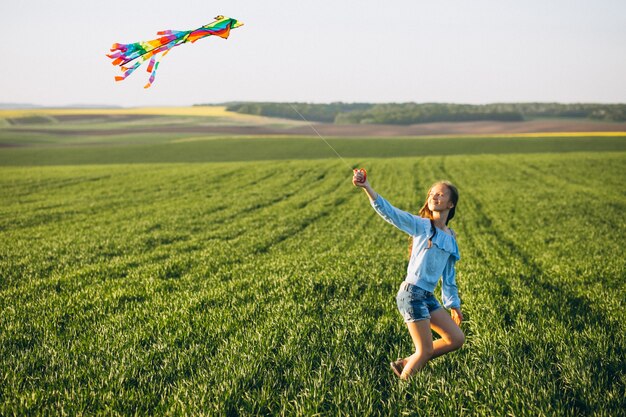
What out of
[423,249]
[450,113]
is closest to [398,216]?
[423,249]

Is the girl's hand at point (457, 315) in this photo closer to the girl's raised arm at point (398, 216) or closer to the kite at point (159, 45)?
the girl's raised arm at point (398, 216)

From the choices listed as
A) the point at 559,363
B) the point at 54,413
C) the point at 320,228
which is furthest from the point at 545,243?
the point at 54,413

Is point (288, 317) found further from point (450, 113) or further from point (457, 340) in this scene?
point (450, 113)

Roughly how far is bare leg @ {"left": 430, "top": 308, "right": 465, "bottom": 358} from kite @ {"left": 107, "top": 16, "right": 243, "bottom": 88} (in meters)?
3.85

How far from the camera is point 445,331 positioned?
4.68 metres

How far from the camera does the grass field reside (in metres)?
4.32

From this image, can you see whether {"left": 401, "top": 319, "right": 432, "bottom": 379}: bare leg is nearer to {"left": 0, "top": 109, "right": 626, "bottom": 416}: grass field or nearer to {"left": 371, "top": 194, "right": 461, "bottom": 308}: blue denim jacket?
{"left": 0, "top": 109, "right": 626, "bottom": 416}: grass field

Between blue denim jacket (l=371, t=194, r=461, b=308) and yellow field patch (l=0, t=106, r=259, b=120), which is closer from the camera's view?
blue denim jacket (l=371, t=194, r=461, b=308)

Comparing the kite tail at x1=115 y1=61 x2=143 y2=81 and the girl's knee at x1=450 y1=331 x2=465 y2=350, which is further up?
the kite tail at x1=115 y1=61 x2=143 y2=81

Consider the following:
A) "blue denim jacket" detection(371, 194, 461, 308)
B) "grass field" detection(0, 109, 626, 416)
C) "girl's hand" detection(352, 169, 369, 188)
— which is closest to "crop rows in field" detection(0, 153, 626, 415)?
"grass field" detection(0, 109, 626, 416)

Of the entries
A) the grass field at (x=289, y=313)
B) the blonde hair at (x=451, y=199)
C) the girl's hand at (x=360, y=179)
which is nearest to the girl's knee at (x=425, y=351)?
the grass field at (x=289, y=313)

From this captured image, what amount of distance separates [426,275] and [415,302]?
304 mm

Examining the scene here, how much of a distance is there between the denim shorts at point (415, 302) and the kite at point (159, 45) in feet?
11.3

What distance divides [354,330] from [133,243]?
30.3 feet
